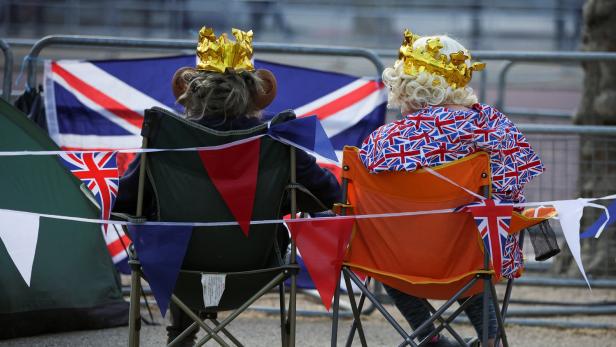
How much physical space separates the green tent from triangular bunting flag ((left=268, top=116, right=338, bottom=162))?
1792 mm

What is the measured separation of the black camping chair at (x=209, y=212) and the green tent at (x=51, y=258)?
134 centimetres

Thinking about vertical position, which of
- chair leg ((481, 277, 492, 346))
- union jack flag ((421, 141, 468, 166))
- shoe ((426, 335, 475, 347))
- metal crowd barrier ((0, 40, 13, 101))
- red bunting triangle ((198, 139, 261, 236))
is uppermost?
metal crowd barrier ((0, 40, 13, 101))

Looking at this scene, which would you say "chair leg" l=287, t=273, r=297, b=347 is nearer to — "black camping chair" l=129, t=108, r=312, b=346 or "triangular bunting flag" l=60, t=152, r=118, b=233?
"black camping chair" l=129, t=108, r=312, b=346

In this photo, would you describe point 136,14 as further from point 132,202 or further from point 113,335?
point 132,202

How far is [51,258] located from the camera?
17.3 ft

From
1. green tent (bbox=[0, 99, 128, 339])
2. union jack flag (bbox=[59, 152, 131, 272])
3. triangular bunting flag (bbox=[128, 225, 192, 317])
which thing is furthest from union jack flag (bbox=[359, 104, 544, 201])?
green tent (bbox=[0, 99, 128, 339])

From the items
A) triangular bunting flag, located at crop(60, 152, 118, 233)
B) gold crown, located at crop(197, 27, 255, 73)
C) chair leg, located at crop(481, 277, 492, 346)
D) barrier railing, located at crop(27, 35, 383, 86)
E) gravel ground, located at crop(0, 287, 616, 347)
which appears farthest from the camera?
barrier railing, located at crop(27, 35, 383, 86)

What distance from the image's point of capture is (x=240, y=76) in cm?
424

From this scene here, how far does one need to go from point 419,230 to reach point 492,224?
29 centimetres

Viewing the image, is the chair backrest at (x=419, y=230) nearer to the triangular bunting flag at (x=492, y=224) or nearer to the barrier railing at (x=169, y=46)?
the triangular bunting flag at (x=492, y=224)

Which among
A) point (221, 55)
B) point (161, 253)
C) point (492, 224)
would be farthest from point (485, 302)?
point (221, 55)

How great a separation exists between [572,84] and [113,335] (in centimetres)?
1154

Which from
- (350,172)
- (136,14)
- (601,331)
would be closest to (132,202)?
(350,172)

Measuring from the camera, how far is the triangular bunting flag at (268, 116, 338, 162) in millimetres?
3953
